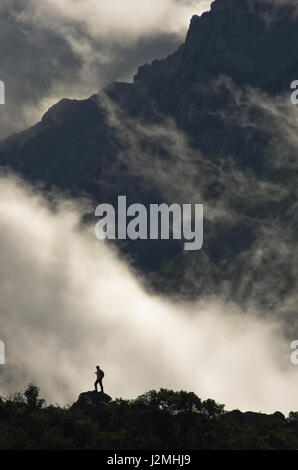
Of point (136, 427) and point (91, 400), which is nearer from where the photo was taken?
point (136, 427)

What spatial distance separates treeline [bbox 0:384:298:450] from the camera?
110 meters

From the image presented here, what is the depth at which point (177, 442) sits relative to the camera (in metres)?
115

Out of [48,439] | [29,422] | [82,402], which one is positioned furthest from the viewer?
[82,402]

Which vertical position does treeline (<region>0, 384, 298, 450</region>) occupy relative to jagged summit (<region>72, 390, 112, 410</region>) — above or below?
below

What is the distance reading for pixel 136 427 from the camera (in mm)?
117188

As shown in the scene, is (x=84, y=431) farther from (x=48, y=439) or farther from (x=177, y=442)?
(x=177, y=442)

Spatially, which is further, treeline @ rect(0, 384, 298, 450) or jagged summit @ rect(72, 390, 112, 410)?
jagged summit @ rect(72, 390, 112, 410)

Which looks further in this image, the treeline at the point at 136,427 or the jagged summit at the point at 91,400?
the jagged summit at the point at 91,400

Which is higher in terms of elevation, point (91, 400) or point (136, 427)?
point (91, 400)

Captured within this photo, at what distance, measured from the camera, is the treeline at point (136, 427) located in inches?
4345
